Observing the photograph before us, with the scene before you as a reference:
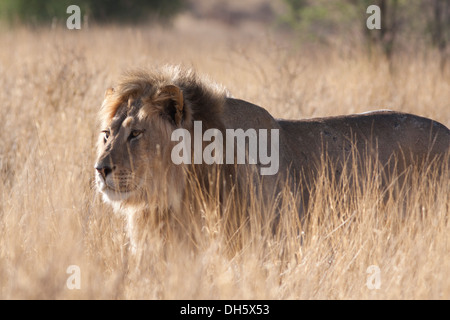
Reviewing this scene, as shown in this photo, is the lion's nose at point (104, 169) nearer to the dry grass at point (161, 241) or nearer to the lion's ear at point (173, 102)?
the dry grass at point (161, 241)

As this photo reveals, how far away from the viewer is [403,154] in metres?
5.01

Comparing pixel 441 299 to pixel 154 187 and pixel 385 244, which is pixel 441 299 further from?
pixel 154 187

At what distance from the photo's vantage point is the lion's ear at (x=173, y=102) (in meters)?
4.15

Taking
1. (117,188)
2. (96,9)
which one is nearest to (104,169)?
(117,188)

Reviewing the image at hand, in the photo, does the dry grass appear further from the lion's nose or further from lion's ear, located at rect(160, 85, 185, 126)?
lion's ear, located at rect(160, 85, 185, 126)

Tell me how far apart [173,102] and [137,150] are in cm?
42

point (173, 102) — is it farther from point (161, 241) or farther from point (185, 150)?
point (161, 241)

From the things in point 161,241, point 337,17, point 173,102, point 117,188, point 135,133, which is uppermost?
point 337,17

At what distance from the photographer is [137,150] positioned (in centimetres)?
403

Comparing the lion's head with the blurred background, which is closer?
the lion's head

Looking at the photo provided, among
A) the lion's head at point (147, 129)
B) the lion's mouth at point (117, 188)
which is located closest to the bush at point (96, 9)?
the lion's head at point (147, 129)

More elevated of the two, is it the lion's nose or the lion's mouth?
the lion's nose

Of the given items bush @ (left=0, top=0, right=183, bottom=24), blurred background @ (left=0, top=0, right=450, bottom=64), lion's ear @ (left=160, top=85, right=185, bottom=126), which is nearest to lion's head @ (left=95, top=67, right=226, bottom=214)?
lion's ear @ (left=160, top=85, right=185, bottom=126)

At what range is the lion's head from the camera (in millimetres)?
3973
